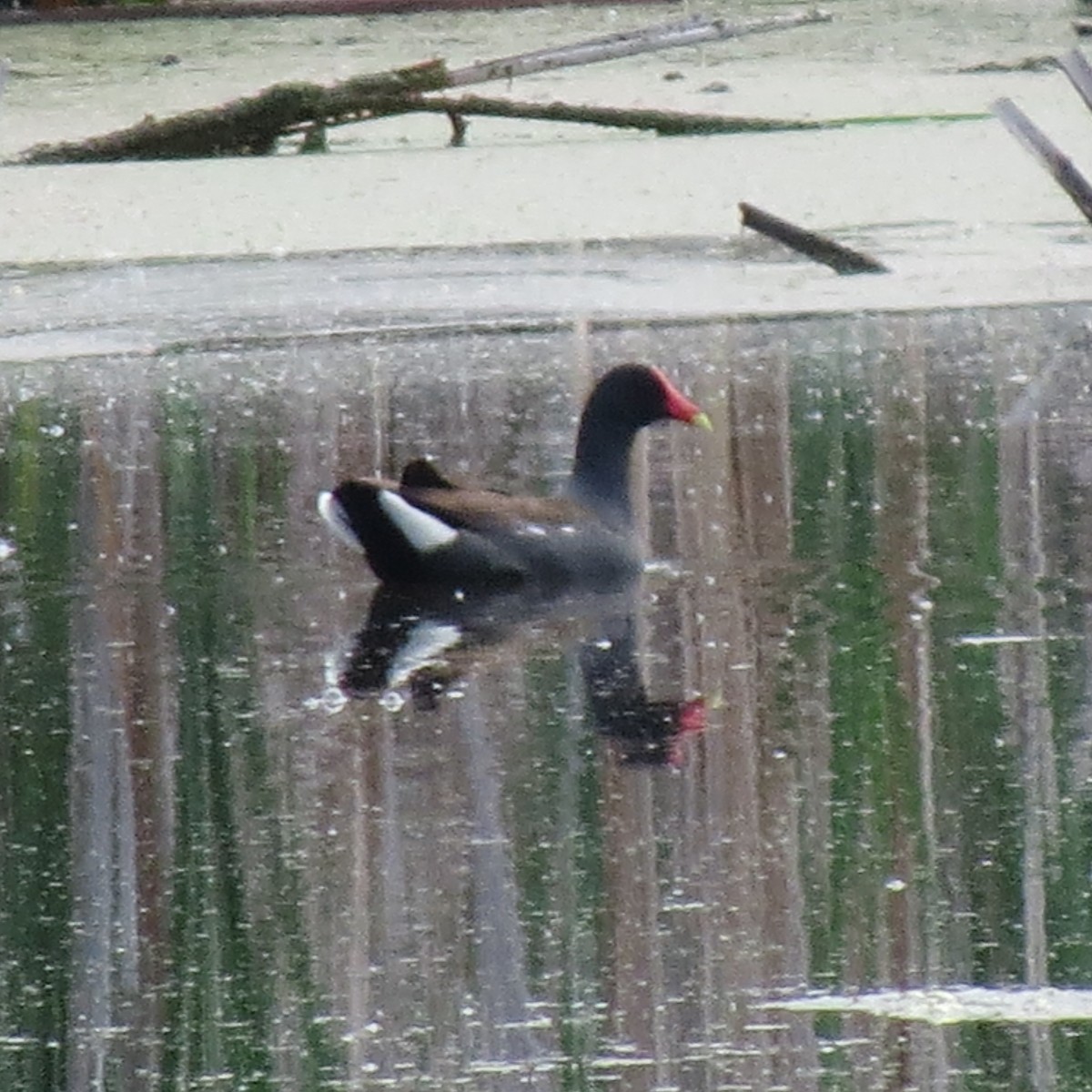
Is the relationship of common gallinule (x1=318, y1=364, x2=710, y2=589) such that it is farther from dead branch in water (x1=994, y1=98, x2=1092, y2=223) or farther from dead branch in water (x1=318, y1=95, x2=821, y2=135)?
dead branch in water (x1=318, y1=95, x2=821, y2=135)

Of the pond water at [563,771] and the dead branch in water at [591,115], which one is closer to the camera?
the pond water at [563,771]

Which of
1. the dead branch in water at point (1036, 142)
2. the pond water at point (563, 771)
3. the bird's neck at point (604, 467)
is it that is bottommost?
the pond water at point (563, 771)

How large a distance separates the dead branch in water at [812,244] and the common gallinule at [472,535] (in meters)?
4.38

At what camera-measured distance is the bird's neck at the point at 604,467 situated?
22.7 feet

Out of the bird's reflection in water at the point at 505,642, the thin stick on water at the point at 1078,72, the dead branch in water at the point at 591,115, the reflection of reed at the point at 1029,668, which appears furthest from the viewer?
the dead branch in water at the point at 591,115

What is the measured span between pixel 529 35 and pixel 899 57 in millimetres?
2112

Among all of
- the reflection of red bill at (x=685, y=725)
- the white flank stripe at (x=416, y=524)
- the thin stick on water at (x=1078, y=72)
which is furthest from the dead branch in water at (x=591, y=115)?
the reflection of red bill at (x=685, y=725)

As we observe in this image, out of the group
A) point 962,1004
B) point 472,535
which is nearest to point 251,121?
point 472,535

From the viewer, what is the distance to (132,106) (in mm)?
16094

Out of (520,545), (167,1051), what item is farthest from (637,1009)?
(520,545)

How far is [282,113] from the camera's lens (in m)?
13.7

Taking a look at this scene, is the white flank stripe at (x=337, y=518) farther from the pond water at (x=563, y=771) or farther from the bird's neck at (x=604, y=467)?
the bird's neck at (x=604, y=467)

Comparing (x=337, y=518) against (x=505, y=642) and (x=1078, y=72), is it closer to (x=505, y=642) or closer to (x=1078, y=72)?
(x=505, y=642)

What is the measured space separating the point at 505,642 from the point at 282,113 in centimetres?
776
